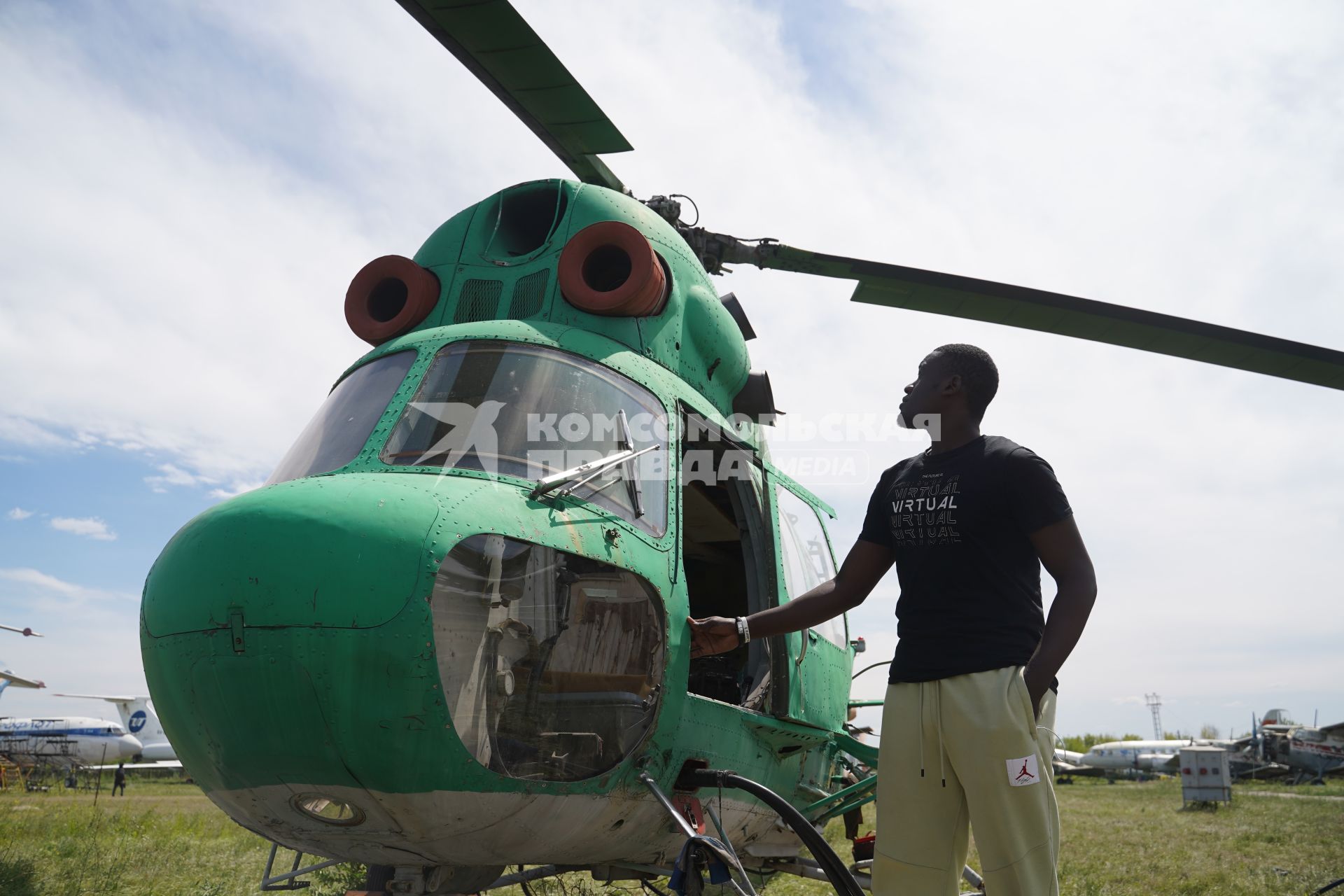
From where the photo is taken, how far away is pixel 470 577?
2838 millimetres

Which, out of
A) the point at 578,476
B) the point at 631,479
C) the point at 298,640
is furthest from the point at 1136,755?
the point at 298,640

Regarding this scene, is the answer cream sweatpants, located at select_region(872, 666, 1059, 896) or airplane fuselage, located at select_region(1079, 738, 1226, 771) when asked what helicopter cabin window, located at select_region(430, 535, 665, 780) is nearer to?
cream sweatpants, located at select_region(872, 666, 1059, 896)

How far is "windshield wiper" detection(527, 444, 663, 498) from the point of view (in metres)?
3.24

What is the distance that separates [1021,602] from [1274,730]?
43.8 meters

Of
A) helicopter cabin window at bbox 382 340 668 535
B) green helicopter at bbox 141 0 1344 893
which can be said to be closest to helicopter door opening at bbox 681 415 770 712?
green helicopter at bbox 141 0 1344 893

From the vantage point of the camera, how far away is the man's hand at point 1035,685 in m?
2.35

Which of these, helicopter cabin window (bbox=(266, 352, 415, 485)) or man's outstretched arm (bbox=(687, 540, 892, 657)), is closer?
man's outstretched arm (bbox=(687, 540, 892, 657))

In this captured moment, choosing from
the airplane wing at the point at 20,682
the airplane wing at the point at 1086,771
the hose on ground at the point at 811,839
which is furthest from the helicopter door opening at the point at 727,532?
the airplane wing at the point at 1086,771

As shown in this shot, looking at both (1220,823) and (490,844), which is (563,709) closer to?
(490,844)

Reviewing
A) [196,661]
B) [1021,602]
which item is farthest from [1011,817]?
[196,661]

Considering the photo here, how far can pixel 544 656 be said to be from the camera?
9.98 feet

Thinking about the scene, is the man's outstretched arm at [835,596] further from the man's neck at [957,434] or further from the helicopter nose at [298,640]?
the helicopter nose at [298,640]

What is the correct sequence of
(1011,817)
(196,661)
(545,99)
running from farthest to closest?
(545,99) → (196,661) → (1011,817)

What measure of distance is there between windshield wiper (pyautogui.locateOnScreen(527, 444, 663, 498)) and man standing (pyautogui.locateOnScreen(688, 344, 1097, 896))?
47.6 inches
